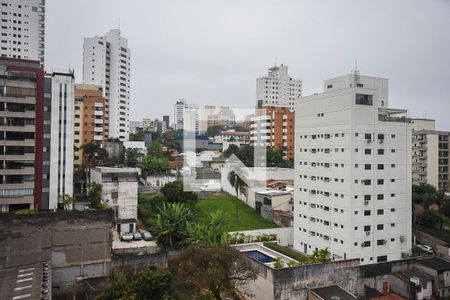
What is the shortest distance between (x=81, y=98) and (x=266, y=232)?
33101mm

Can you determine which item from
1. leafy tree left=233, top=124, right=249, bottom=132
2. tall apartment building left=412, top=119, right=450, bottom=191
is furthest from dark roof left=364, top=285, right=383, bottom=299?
leafy tree left=233, top=124, right=249, bottom=132

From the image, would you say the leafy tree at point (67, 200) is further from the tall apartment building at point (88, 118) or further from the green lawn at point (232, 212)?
the tall apartment building at point (88, 118)

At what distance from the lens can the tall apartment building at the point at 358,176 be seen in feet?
76.7

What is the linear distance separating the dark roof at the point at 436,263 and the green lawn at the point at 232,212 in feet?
36.4

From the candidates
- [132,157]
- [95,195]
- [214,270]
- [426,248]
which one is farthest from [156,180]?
[426,248]

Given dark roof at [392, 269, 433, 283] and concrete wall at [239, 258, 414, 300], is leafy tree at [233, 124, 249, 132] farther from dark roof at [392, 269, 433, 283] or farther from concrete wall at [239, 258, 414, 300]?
concrete wall at [239, 258, 414, 300]

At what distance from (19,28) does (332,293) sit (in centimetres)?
7018

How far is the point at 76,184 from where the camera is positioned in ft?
118

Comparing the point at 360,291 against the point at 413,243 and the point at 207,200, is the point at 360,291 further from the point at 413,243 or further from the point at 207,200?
the point at 207,200

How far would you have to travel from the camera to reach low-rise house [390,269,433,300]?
2038 cm

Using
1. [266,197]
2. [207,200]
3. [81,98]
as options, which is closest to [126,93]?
[81,98]

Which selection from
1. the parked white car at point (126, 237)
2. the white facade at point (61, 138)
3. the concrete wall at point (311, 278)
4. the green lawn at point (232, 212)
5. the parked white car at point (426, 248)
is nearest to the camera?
the concrete wall at point (311, 278)

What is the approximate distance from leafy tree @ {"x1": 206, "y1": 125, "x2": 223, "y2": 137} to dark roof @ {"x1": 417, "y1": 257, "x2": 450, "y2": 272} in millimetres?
45773

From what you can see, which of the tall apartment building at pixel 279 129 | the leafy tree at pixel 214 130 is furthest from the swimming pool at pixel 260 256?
the leafy tree at pixel 214 130
